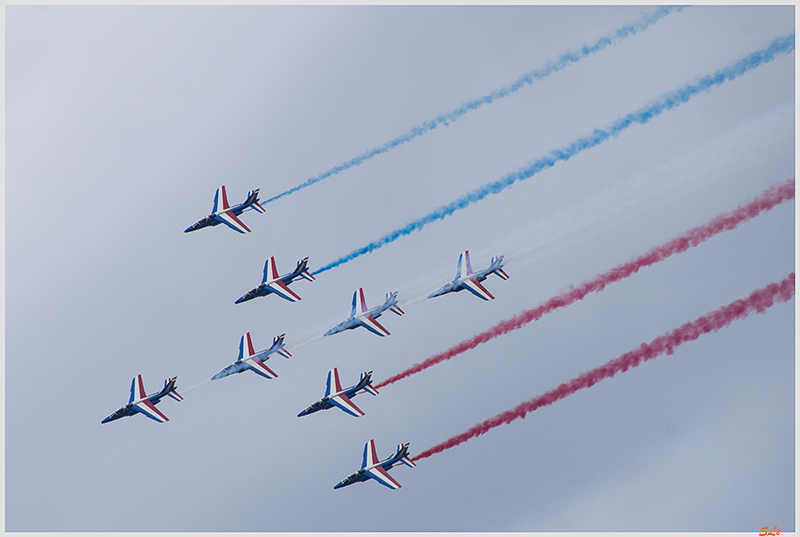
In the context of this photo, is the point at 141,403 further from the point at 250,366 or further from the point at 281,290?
the point at 281,290

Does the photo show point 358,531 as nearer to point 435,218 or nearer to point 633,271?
point 435,218

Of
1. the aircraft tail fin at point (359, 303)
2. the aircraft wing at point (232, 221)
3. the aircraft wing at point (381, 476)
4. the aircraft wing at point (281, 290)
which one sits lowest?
the aircraft wing at point (381, 476)

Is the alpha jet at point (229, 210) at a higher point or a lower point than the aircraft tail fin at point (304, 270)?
higher

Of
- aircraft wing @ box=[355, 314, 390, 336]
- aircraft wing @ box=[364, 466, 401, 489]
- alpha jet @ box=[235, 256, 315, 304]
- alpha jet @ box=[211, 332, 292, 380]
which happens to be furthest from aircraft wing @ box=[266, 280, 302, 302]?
aircraft wing @ box=[364, 466, 401, 489]

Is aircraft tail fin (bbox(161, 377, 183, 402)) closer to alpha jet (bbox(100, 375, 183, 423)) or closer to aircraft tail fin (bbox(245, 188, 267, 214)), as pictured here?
alpha jet (bbox(100, 375, 183, 423))

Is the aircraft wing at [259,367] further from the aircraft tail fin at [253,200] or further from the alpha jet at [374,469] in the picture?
the aircraft tail fin at [253,200]

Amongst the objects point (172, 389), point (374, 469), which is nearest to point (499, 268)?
point (374, 469)

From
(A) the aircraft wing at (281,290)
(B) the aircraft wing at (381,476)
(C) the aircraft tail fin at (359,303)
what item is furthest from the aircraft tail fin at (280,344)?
(B) the aircraft wing at (381,476)
